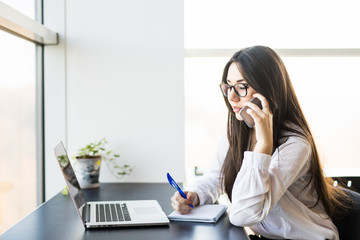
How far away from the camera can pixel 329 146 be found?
8.64 feet

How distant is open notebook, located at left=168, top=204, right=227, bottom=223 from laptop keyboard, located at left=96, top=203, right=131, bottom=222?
184mm

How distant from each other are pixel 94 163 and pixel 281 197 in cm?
111

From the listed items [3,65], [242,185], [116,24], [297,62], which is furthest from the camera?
[297,62]

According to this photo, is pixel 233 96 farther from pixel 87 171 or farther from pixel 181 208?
pixel 87 171

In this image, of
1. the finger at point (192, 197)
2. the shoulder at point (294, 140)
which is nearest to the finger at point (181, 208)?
the finger at point (192, 197)

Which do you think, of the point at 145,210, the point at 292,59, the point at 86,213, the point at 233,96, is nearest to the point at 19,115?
the point at 86,213

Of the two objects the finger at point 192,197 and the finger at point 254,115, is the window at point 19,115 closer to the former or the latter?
the finger at point 192,197

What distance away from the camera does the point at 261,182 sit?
4.60 feet

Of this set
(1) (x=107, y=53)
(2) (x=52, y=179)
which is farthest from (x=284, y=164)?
(2) (x=52, y=179)

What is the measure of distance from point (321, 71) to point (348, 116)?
0.36 metres

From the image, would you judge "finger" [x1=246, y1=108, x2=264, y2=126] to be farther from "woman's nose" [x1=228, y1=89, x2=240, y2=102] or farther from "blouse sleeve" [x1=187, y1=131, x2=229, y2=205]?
"blouse sleeve" [x1=187, y1=131, x2=229, y2=205]

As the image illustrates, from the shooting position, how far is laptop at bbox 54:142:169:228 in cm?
140

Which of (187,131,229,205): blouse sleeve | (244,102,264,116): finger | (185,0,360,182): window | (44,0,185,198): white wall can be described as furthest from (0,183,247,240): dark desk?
(185,0,360,182): window

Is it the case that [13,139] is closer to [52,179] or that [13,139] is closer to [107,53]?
[52,179]
